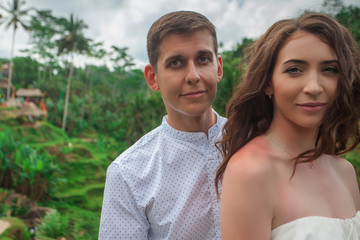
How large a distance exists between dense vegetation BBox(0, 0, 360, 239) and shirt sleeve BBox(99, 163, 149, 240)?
0.89 meters

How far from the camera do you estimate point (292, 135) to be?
5.11ft

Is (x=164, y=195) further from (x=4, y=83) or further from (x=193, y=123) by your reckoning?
(x=4, y=83)

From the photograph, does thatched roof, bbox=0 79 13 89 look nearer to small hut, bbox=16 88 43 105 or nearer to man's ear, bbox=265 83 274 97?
small hut, bbox=16 88 43 105

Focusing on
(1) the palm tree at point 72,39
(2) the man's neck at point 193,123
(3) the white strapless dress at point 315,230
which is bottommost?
(3) the white strapless dress at point 315,230

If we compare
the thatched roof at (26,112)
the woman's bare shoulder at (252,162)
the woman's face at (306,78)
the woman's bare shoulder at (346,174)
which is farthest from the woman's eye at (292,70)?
the thatched roof at (26,112)

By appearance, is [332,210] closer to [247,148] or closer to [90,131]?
[247,148]

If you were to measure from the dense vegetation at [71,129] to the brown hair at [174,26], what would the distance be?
1.58 ft

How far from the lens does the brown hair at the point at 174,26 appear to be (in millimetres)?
2037

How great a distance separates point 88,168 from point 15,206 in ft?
27.5

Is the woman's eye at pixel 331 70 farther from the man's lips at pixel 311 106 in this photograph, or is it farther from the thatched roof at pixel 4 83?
→ the thatched roof at pixel 4 83

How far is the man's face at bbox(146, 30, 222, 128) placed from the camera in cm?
198

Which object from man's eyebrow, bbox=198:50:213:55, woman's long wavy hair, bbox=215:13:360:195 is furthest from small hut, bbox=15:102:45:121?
woman's long wavy hair, bbox=215:13:360:195

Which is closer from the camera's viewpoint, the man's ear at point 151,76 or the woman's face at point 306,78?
the woman's face at point 306,78

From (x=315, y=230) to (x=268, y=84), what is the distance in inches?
24.3
